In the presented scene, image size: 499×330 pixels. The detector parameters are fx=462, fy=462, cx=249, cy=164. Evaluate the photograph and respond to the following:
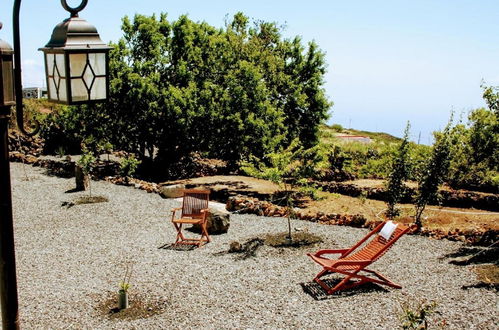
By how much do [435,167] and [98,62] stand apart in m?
9.32

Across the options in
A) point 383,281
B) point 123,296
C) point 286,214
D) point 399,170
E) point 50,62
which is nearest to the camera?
point 50,62

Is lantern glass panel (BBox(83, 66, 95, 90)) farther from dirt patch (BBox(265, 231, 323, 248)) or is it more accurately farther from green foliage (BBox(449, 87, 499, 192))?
green foliage (BBox(449, 87, 499, 192))

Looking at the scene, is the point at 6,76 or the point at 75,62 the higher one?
the point at 75,62

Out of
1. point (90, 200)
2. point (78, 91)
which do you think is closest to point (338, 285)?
point (78, 91)

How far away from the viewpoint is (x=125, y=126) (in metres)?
17.1

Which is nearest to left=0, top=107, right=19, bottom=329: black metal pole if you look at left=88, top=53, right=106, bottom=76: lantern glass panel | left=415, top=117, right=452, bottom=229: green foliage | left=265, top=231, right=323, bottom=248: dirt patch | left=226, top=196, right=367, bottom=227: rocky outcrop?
left=88, top=53, right=106, bottom=76: lantern glass panel

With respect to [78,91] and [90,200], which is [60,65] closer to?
[78,91]

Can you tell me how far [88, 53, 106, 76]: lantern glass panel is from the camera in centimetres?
283

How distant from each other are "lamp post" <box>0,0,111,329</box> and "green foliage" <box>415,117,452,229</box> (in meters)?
9.01

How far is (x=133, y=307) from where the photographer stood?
6.41m

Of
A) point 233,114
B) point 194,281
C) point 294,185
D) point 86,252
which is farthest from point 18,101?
point 233,114

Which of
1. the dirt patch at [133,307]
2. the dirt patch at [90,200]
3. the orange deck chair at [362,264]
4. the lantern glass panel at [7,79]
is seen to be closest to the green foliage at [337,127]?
the dirt patch at [90,200]

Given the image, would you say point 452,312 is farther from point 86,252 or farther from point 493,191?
point 493,191

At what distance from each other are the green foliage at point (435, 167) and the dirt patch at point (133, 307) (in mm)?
6350
